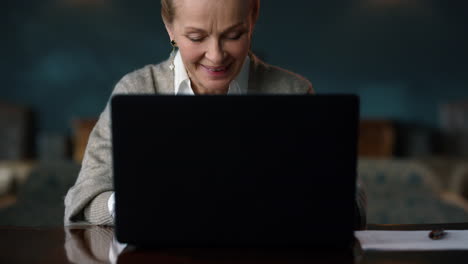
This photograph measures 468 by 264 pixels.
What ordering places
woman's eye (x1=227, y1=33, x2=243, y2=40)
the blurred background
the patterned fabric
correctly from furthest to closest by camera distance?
the blurred background, the patterned fabric, woman's eye (x1=227, y1=33, x2=243, y2=40)

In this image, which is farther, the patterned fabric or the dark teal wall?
the dark teal wall

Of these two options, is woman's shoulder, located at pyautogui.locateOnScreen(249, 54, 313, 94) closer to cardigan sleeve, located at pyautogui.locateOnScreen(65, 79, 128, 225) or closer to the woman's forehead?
the woman's forehead

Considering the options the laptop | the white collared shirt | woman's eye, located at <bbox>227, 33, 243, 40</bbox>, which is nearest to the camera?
the laptop

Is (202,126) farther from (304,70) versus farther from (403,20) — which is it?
(403,20)

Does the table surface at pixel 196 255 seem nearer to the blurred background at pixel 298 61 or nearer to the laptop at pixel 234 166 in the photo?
the laptop at pixel 234 166

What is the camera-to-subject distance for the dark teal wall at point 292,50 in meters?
4.34

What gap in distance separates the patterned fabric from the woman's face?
114 centimetres

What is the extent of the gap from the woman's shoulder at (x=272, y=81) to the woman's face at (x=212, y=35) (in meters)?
0.16

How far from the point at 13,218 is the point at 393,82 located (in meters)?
3.82

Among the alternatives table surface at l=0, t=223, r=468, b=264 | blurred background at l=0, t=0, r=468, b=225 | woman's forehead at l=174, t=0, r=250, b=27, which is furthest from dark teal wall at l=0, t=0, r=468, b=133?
table surface at l=0, t=223, r=468, b=264

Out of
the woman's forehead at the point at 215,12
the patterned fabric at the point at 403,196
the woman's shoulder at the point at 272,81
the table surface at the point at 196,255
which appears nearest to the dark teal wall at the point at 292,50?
the patterned fabric at the point at 403,196

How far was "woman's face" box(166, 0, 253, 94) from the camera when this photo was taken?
92 centimetres

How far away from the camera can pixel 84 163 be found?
1.03 meters

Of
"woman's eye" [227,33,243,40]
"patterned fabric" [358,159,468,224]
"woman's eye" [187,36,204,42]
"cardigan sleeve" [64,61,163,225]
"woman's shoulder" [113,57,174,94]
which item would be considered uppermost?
"woman's eye" [227,33,243,40]
